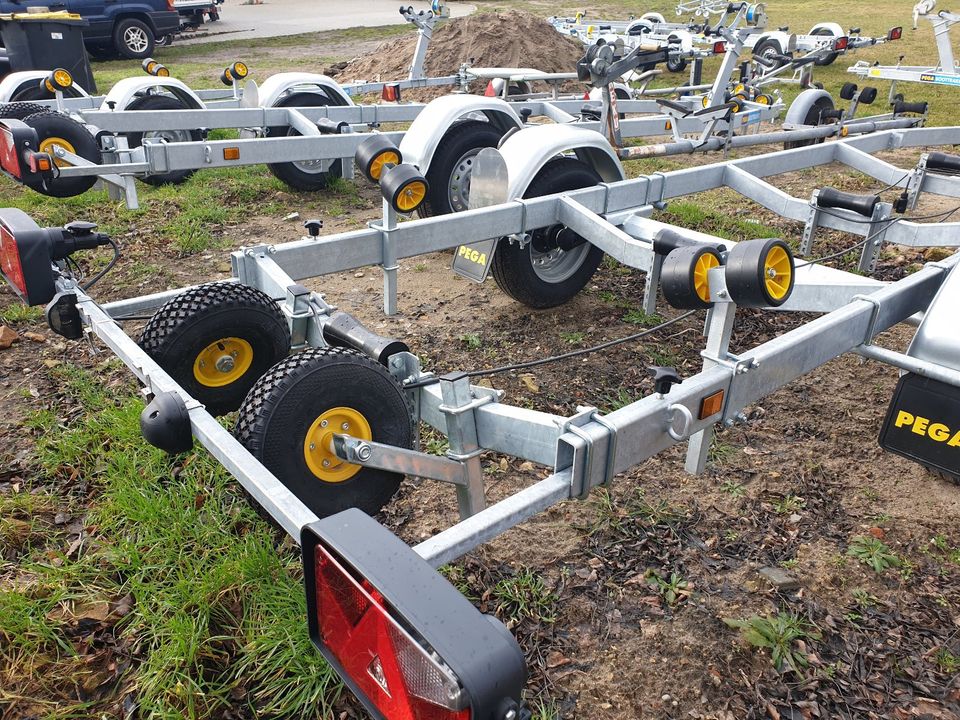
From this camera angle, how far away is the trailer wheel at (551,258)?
15.7 feet

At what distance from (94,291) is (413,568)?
16.9 feet

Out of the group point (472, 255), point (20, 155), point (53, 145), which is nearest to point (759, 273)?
point (472, 255)

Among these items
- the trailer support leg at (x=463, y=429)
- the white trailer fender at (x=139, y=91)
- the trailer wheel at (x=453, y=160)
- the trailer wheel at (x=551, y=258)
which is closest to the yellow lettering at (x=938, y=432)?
the trailer support leg at (x=463, y=429)

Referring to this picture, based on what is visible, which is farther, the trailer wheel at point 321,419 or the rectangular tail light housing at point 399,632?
the trailer wheel at point 321,419

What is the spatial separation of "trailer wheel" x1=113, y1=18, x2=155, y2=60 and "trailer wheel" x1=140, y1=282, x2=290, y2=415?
18036 mm

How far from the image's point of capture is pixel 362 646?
4.84ft

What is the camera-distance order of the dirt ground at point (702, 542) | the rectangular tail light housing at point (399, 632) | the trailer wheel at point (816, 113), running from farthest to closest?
1. the trailer wheel at point (816, 113)
2. the dirt ground at point (702, 542)
3. the rectangular tail light housing at point (399, 632)

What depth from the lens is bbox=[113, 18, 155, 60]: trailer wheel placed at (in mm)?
17859

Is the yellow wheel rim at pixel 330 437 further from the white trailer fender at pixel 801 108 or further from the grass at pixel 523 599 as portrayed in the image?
the white trailer fender at pixel 801 108

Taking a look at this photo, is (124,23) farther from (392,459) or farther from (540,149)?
(392,459)

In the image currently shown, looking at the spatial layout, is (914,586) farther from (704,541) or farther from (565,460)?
(565,460)

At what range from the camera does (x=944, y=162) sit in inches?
210

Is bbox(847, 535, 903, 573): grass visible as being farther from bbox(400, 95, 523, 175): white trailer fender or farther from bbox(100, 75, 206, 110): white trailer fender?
bbox(100, 75, 206, 110): white trailer fender

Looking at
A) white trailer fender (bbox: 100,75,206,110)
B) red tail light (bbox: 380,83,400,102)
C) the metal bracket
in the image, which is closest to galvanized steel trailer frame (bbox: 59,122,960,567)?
the metal bracket
